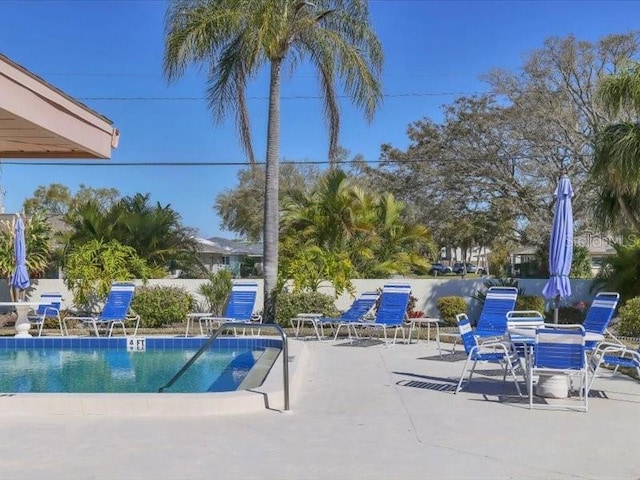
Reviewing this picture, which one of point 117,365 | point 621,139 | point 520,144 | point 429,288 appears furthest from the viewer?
point 520,144

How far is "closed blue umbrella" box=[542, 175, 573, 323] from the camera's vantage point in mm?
9812

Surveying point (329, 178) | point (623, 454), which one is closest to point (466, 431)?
point (623, 454)

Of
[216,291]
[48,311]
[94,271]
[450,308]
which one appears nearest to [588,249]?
[450,308]

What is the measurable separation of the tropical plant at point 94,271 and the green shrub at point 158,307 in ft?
4.61

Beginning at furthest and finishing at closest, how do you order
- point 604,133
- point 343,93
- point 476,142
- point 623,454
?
point 476,142
point 343,93
point 604,133
point 623,454

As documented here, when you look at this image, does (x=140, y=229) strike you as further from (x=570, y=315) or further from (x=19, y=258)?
(x=570, y=315)

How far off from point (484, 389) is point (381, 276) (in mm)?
11967

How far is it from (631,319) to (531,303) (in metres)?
3.23

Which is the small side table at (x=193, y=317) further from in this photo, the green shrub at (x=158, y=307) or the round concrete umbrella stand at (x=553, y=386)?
the round concrete umbrella stand at (x=553, y=386)

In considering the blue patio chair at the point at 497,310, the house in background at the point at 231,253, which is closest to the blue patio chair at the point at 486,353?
the blue patio chair at the point at 497,310

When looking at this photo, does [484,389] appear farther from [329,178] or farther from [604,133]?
[329,178]

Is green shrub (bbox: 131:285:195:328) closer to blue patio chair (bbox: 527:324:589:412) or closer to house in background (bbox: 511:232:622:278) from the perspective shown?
house in background (bbox: 511:232:622:278)

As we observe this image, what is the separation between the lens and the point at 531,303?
16031mm

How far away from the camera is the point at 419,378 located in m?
8.99
